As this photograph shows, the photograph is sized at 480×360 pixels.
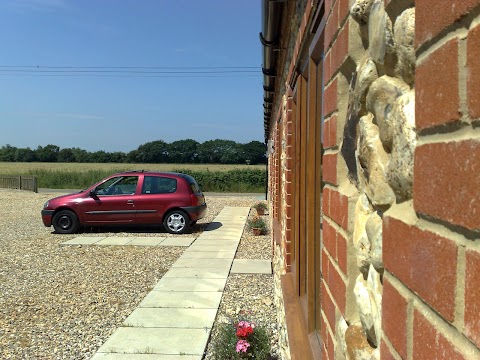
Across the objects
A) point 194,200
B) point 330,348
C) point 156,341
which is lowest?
point 156,341

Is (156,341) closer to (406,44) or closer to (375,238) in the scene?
(375,238)

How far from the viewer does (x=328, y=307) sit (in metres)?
1.69

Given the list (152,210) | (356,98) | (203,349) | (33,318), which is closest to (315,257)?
(356,98)

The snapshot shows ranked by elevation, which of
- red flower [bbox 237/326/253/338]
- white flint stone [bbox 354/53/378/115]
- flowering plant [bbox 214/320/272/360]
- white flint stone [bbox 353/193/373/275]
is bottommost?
flowering plant [bbox 214/320/272/360]

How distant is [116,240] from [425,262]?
11.5m

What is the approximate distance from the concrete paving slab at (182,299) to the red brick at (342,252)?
16.1ft

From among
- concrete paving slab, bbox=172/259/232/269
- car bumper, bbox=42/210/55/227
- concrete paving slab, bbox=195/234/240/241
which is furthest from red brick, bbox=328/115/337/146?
car bumper, bbox=42/210/55/227

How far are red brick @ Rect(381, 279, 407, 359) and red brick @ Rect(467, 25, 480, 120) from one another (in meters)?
0.40

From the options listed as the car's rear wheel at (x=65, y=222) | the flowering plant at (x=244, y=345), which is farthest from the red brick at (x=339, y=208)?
the car's rear wheel at (x=65, y=222)

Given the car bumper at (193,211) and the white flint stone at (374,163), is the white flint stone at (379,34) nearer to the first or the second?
the white flint stone at (374,163)

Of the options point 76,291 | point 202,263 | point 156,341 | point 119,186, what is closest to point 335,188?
point 156,341

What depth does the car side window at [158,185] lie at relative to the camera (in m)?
12.5

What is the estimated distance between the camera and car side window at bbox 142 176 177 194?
1246 cm

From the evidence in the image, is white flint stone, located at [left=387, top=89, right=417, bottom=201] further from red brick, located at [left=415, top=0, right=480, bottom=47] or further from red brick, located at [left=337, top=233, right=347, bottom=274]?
red brick, located at [left=337, top=233, right=347, bottom=274]
